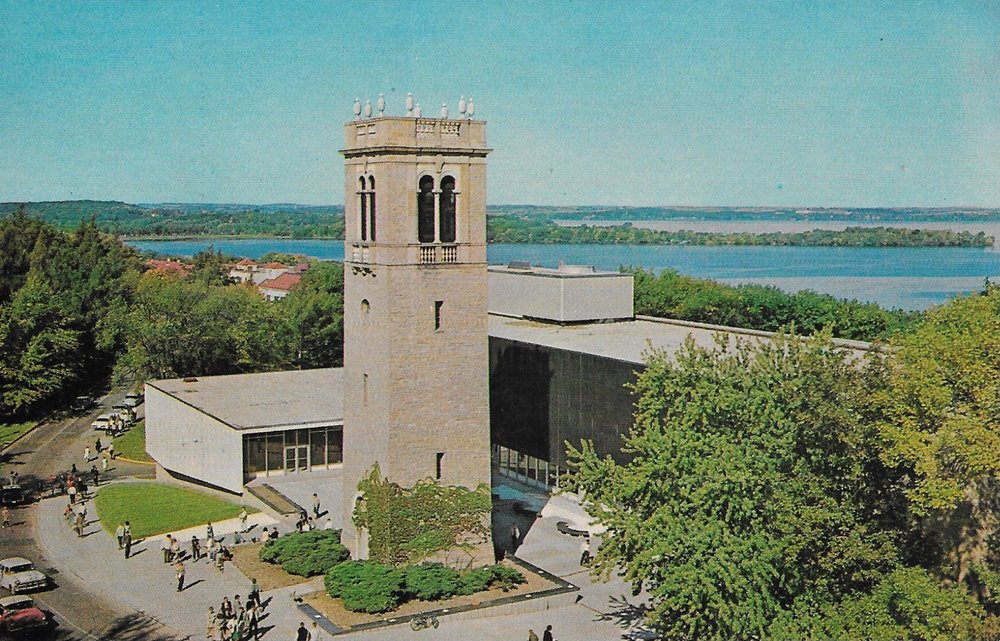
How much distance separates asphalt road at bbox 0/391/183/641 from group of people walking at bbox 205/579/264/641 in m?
1.30

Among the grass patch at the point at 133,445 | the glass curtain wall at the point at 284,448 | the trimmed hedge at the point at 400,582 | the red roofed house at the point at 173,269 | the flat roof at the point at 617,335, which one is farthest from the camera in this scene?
the red roofed house at the point at 173,269

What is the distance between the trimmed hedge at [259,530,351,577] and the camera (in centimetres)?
3928

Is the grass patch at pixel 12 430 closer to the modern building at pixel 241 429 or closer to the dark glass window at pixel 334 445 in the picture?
the modern building at pixel 241 429

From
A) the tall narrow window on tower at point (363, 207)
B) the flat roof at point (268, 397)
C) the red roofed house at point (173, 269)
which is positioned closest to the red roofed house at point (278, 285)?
the red roofed house at point (173, 269)

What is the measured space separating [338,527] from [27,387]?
1552 inches

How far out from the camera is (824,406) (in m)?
29.9

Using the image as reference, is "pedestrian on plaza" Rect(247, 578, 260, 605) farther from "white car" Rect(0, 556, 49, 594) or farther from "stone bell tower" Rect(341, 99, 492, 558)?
"white car" Rect(0, 556, 49, 594)

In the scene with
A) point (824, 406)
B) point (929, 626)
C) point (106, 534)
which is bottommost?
point (106, 534)

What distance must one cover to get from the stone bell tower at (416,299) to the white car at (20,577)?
1057 centimetres

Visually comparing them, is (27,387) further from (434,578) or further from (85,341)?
(434,578)

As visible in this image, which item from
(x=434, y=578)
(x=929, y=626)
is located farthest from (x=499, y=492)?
(x=929, y=626)

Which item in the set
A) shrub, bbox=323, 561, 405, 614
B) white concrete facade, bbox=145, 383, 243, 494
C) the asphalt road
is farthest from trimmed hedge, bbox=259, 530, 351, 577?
white concrete facade, bbox=145, 383, 243, 494

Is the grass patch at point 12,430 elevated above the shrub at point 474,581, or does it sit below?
below

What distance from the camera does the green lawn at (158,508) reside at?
4762cm
